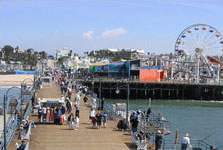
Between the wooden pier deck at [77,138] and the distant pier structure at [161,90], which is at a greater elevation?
the distant pier structure at [161,90]

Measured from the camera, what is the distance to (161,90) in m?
71.6

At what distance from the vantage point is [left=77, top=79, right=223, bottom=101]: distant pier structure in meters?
70.9

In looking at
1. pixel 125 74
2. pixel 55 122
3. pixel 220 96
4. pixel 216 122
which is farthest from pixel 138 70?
pixel 55 122

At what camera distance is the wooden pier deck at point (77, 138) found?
17.5 m

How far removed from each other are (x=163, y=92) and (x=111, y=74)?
884 inches

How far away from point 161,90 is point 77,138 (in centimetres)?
5353

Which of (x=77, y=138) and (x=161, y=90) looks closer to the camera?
(x=77, y=138)

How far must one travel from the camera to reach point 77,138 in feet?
62.7

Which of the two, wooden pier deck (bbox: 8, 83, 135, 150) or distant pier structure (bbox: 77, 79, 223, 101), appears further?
distant pier structure (bbox: 77, 79, 223, 101)

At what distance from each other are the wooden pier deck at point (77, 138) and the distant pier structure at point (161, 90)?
4852 cm

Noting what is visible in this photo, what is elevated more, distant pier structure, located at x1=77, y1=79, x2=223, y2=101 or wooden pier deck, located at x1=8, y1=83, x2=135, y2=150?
distant pier structure, located at x1=77, y1=79, x2=223, y2=101

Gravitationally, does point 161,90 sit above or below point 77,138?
above

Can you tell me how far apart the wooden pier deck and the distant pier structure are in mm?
48519

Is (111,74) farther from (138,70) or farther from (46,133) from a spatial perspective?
(46,133)
